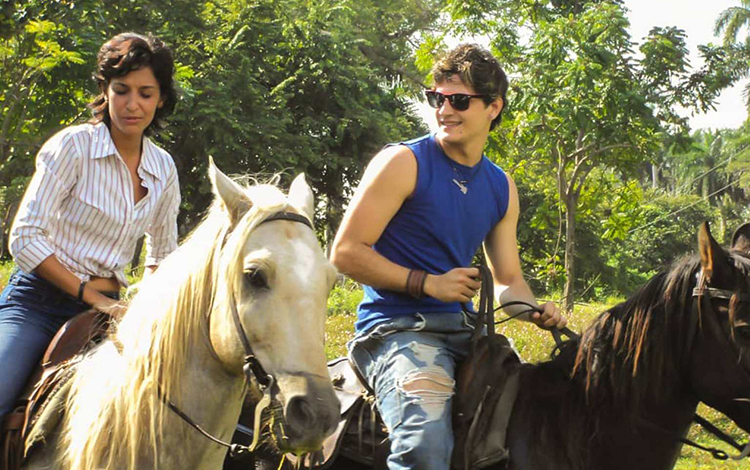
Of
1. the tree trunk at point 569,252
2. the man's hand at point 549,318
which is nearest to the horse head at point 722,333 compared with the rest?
the man's hand at point 549,318

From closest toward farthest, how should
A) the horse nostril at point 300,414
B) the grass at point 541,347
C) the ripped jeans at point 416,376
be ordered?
the horse nostril at point 300,414 < the ripped jeans at point 416,376 < the grass at point 541,347

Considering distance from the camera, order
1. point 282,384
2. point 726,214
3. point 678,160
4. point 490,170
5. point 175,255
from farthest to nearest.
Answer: point 678,160 < point 726,214 < point 490,170 < point 175,255 < point 282,384

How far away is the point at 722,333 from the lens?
3.67 meters

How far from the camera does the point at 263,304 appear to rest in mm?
2783

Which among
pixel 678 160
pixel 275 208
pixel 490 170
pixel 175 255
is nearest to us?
pixel 275 208

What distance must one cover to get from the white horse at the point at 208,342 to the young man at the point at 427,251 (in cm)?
61

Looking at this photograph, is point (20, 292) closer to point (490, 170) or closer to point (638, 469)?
point (490, 170)

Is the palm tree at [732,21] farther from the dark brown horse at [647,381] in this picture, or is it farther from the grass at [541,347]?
the dark brown horse at [647,381]

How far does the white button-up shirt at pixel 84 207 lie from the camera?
11.3ft

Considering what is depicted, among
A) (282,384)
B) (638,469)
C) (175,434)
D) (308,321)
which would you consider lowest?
(638,469)

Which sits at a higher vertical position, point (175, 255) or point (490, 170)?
point (490, 170)

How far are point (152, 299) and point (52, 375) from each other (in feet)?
1.84

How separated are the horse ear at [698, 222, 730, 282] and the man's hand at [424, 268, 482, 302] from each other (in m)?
0.93

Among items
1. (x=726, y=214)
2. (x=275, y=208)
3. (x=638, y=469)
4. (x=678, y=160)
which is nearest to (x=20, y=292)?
(x=275, y=208)
